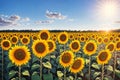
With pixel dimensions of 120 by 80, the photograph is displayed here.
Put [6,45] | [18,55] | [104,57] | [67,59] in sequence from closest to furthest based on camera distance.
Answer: [18,55] < [67,59] < [104,57] < [6,45]

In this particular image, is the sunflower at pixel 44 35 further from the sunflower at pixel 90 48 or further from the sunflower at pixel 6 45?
the sunflower at pixel 90 48

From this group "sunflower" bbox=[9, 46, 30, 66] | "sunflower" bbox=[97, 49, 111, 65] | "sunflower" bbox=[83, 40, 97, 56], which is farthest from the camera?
"sunflower" bbox=[83, 40, 97, 56]

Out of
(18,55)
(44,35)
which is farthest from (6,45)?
(18,55)

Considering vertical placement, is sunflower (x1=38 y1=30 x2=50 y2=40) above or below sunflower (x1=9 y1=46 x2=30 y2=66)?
above

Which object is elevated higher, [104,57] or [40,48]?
[40,48]

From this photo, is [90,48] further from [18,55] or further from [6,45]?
[6,45]

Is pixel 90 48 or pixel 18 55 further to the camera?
pixel 90 48

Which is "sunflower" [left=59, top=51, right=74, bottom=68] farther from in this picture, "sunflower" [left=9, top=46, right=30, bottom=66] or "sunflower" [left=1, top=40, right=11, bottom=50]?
"sunflower" [left=1, top=40, right=11, bottom=50]

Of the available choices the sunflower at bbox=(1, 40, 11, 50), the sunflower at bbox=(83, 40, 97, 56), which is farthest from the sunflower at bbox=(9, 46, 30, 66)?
the sunflower at bbox=(1, 40, 11, 50)

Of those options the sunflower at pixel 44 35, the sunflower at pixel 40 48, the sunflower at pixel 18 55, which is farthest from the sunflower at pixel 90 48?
the sunflower at pixel 18 55

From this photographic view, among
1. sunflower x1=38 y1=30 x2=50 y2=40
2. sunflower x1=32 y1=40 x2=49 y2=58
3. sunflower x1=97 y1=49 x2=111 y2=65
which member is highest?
sunflower x1=38 y1=30 x2=50 y2=40

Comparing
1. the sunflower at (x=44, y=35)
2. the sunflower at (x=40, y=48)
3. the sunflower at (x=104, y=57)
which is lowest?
the sunflower at (x=104, y=57)

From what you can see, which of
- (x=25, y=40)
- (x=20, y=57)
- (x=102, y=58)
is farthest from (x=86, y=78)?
(x=25, y=40)

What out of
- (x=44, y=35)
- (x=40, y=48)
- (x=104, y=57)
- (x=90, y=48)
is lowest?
(x=104, y=57)
